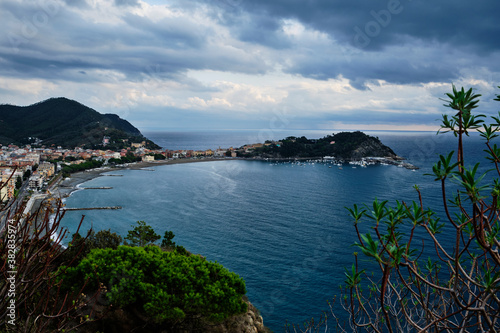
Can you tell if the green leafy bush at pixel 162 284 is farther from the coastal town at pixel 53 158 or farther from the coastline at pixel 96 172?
the coastline at pixel 96 172

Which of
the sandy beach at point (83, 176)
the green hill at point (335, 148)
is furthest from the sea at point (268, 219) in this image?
the green hill at point (335, 148)

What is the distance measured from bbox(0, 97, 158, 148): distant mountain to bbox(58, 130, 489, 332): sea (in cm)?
4974

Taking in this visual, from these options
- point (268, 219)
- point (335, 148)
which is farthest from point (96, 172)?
point (335, 148)

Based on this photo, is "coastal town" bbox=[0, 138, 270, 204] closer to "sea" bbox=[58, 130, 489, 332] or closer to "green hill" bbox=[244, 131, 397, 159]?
"sea" bbox=[58, 130, 489, 332]

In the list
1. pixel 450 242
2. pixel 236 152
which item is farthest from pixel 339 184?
pixel 236 152

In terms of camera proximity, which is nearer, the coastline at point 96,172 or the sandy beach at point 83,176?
the sandy beach at point 83,176

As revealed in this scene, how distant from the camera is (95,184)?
48.6 meters

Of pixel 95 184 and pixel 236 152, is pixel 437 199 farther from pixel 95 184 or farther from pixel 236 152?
pixel 236 152

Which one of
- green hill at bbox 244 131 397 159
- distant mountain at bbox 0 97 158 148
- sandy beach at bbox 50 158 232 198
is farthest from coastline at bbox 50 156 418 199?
distant mountain at bbox 0 97 158 148

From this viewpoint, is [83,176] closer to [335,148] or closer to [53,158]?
[53,158]

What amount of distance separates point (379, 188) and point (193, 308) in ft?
119

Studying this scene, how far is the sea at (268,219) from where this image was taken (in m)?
16.8

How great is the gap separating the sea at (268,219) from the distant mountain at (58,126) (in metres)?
49.7

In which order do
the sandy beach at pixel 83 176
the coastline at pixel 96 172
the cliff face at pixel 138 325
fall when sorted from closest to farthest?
the cliff face at pixel 138 325
the sandy beach at pixel 83 176
the coastline at pixel 96 172
